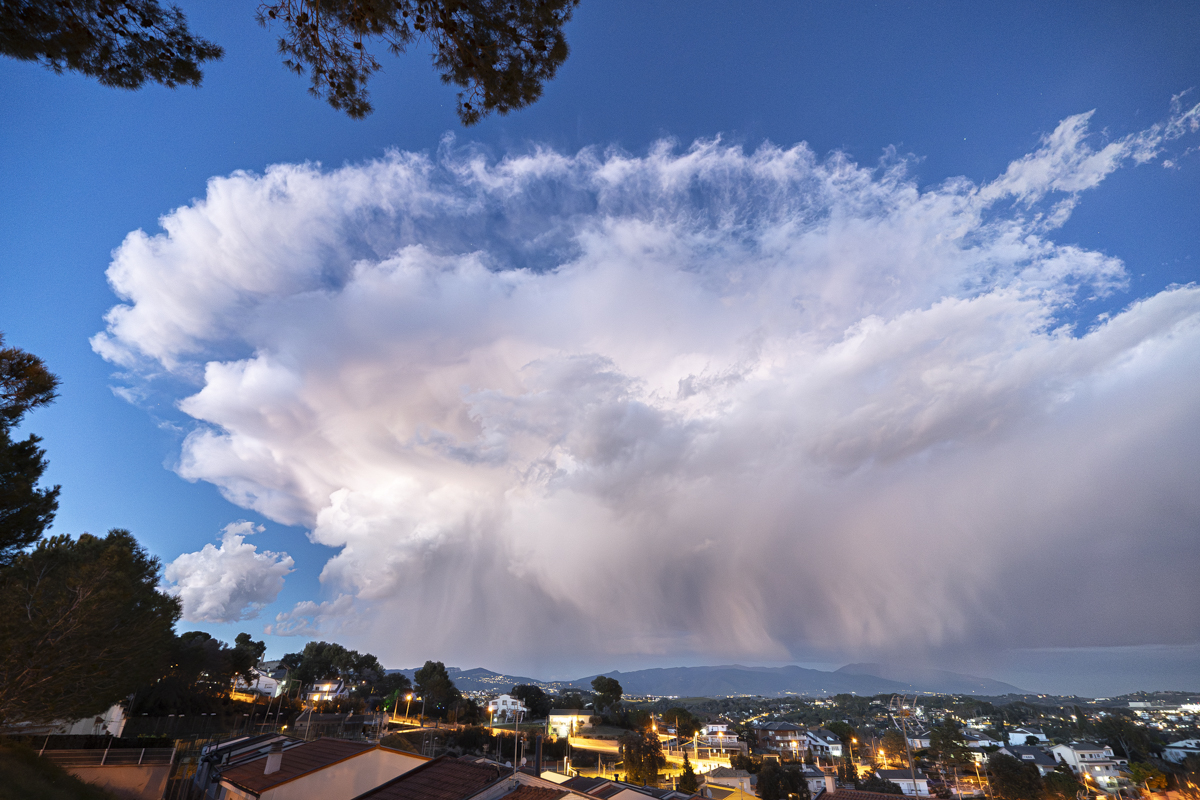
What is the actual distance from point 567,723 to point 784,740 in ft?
168

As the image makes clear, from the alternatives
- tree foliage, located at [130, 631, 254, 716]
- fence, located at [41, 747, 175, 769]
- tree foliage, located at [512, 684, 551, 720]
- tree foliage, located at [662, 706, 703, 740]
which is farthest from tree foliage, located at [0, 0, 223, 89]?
tree foliage, located at [512, 684, 551, 720]

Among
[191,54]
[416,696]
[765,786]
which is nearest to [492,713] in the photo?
[416,696]

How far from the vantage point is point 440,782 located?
56.6 ft

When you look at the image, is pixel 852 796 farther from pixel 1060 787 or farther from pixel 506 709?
pixel 506 709

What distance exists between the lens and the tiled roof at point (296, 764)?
1923 cm

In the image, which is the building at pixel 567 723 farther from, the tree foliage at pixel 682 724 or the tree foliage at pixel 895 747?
the tree foliage at pixel 895 747

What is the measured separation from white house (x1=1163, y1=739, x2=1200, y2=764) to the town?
469 mm

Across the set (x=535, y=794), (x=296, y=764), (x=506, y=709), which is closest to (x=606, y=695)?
(x=506, y=709)

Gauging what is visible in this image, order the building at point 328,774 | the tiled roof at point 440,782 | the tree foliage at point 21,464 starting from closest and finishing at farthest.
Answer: the tree foliage at point 21,464, the tiled roof at point 440,782, the building at point 328,774

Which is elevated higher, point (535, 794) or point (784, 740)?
point (535, 794)

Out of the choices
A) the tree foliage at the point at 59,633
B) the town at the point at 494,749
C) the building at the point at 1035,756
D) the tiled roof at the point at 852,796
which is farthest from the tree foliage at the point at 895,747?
the tree foliage at the point at 59,633

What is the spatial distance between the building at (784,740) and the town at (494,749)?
36cm

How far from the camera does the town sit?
19.3 meters

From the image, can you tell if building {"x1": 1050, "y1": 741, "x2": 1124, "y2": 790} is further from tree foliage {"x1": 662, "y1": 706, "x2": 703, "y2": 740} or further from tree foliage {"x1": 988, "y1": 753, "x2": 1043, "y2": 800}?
tree foliage {"x1": 662, "y1": 706, "x2": 703, "y2": 740}
